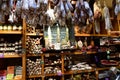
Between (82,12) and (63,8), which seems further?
(82,12)

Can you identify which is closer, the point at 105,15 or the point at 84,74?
the point at 105,15

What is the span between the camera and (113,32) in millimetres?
4227

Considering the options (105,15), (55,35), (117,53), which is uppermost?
(105,15)

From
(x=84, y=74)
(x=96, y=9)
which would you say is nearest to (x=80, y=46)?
(x=84, y=74)

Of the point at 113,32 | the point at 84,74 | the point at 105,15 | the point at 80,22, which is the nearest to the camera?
the point at 80,22

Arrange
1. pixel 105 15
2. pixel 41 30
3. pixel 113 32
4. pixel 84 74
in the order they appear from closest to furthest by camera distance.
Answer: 1. pixel 105 15
2. pixel 41 30
3. pixel 84 74
4. pixel 113 32

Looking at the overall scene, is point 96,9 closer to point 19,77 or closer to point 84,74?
point 84,74

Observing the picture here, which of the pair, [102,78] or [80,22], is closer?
[80,22]

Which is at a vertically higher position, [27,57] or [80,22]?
[80,22]

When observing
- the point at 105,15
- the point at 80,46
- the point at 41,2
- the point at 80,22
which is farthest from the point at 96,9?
the point at 41,2

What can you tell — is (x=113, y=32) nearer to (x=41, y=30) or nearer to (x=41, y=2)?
(x=41, y=30)

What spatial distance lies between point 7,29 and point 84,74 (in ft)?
5.76

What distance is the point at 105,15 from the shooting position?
9.21 ft

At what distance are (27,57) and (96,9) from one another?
4.79ft
